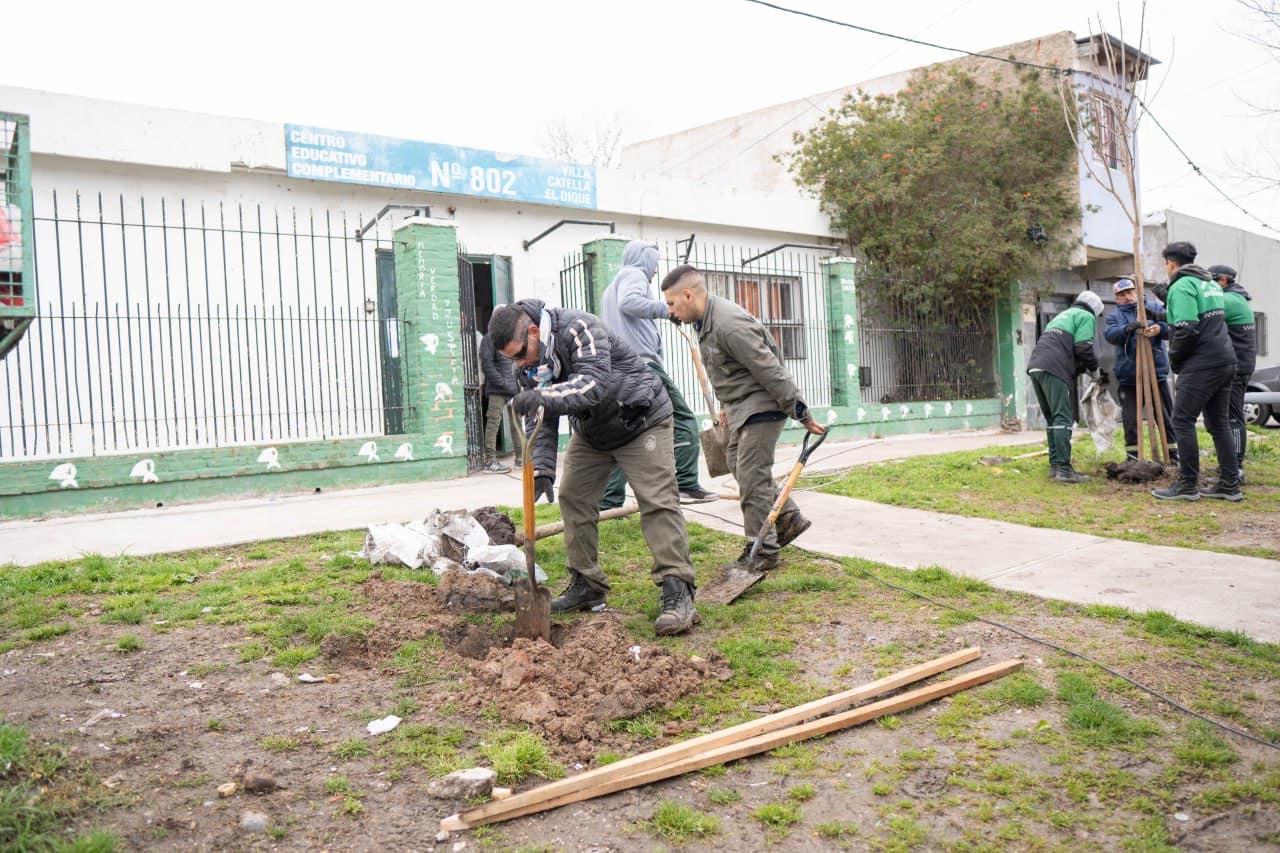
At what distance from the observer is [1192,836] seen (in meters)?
2.54

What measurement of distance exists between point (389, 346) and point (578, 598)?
241 inches

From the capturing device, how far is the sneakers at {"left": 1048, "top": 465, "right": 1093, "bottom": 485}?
28.5 ft

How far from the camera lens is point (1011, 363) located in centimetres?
1742

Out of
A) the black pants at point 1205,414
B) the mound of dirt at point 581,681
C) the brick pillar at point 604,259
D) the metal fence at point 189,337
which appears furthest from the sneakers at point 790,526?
the brick pillar at point 604,259

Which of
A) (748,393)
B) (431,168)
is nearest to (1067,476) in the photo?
(748,393)

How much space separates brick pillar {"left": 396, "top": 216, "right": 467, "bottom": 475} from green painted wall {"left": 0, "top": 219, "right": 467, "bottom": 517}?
11 mm

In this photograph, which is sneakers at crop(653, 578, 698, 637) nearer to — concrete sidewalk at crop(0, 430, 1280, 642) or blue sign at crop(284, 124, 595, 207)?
concrete sidewalk at crop(0, 430, 1280, 642)

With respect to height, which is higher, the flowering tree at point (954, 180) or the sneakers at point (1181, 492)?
the flowering tree at point (954, 180)

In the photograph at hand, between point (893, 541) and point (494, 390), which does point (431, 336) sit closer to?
point (494, 390)

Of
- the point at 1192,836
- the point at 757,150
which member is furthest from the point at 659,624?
the point at 757,150

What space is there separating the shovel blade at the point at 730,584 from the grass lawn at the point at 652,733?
109 mm

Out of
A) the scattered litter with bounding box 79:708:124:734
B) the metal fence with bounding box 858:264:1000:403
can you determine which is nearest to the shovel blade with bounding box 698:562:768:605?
the scattered litter with bounding box 79:708:124:734

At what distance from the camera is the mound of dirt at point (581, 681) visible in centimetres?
337

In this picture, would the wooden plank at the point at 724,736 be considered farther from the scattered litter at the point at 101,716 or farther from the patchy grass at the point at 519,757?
the scattered litter at the point at 101,716
